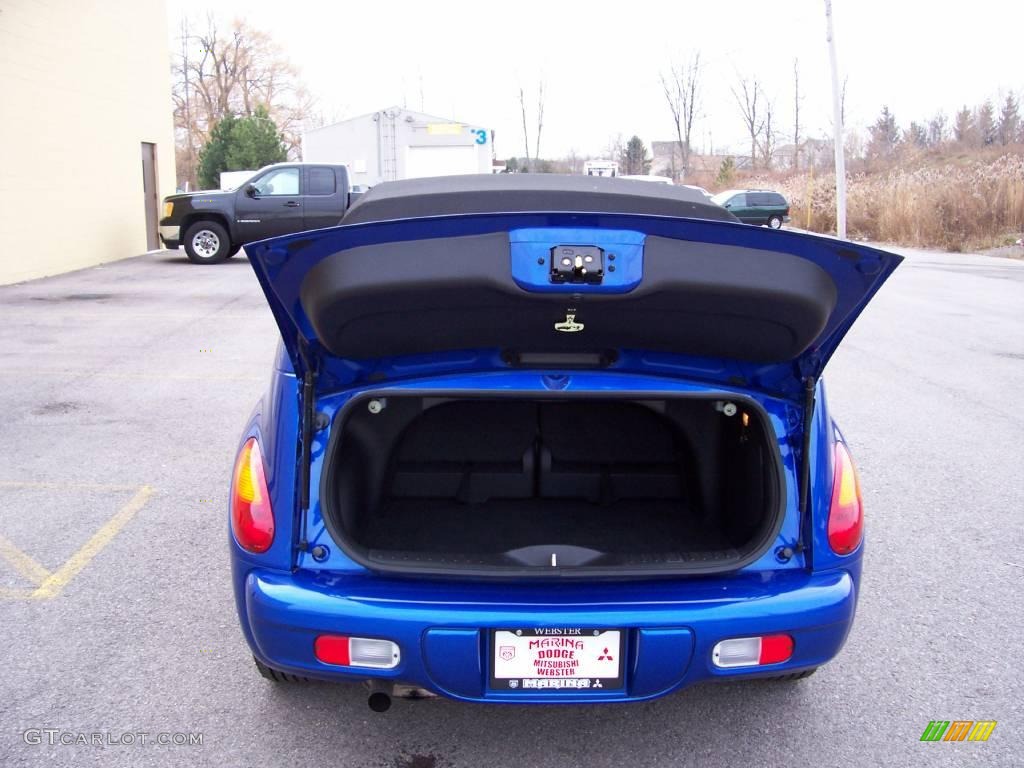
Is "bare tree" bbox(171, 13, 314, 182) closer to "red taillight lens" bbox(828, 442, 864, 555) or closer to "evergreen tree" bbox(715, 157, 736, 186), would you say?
"evergreen tree" bbox(715, 157, 736, 186)

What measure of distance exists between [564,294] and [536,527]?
1.26 meters

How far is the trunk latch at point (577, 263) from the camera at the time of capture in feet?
7.05

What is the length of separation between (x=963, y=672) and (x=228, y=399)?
217 inches

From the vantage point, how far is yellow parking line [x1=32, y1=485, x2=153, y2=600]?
12.4 feet

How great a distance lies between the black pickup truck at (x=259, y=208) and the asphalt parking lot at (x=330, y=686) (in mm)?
10513

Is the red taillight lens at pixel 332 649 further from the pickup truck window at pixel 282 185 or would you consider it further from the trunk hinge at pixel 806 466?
the pickup truck window at pixel 282 185

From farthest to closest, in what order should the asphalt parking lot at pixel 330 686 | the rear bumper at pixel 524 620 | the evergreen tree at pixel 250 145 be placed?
the evergreen tree at pixel 250 145
the asphalt parking lot at pixel 330 686
the rear bumper at pixel 524 620

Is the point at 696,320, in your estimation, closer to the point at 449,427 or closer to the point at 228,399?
the point at 449,427

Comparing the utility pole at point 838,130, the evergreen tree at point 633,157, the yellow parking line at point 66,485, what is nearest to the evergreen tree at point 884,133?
the evergreen tree at point 633,157

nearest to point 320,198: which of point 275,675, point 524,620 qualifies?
point 275,675

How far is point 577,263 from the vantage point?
7.04 feet

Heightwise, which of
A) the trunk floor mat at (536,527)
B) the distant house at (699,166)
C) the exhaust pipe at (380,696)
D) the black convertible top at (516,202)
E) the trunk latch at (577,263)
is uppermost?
the distant house at (699,166)

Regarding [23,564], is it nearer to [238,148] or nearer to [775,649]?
[775,649]

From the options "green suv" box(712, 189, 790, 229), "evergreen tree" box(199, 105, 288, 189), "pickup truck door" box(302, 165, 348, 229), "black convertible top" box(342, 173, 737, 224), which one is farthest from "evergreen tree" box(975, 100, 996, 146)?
"black convertible top" box(342, 173, 737, 224)
